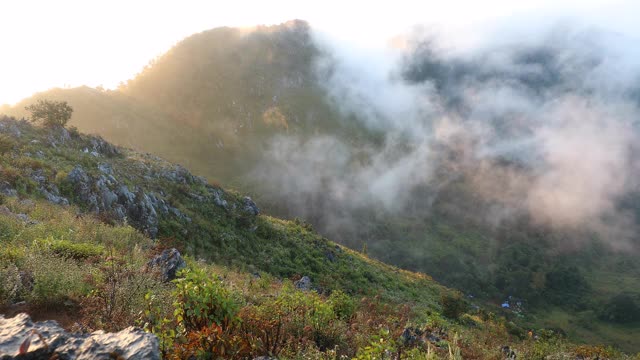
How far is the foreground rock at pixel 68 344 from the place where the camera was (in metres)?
4.14

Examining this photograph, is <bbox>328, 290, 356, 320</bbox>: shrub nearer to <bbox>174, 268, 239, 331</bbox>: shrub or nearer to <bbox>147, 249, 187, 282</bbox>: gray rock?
<bbox>147, 249, 187, 282</bbox>: gray rock

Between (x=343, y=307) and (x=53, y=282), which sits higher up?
(x=343, y=307)

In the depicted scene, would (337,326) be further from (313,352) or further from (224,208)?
(224,208)

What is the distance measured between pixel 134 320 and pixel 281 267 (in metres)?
25.5

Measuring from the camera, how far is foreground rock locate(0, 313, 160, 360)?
4.14m

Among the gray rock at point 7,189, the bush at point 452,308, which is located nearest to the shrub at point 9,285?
the gray rock at point 7,189

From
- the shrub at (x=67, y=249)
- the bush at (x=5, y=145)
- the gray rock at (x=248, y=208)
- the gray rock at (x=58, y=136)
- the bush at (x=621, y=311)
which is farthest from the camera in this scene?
the bush at (x=621, y=311)

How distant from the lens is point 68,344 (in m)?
4.35

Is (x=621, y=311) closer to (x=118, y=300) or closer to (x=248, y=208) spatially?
(x=248, y=208)

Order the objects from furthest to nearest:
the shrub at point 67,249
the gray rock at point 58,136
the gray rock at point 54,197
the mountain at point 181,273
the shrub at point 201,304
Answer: the gray rock at point 58,136, the gray rock at point 54,197, the shrub at point 67,249, the mountain at point 181,273, the shrub at point 201,304

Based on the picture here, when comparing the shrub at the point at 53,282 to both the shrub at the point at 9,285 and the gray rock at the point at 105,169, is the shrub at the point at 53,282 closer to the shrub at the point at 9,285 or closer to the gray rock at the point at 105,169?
the shrub at the point at 9,285

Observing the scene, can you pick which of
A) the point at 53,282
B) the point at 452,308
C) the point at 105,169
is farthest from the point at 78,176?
the point at 452,308

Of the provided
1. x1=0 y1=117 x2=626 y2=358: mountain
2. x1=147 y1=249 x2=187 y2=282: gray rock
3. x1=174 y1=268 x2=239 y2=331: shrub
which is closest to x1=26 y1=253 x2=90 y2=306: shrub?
x1=0 y1=117 x2=626 y2=358: mountain

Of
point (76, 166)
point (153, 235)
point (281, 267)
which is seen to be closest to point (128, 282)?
point (153, 235)
